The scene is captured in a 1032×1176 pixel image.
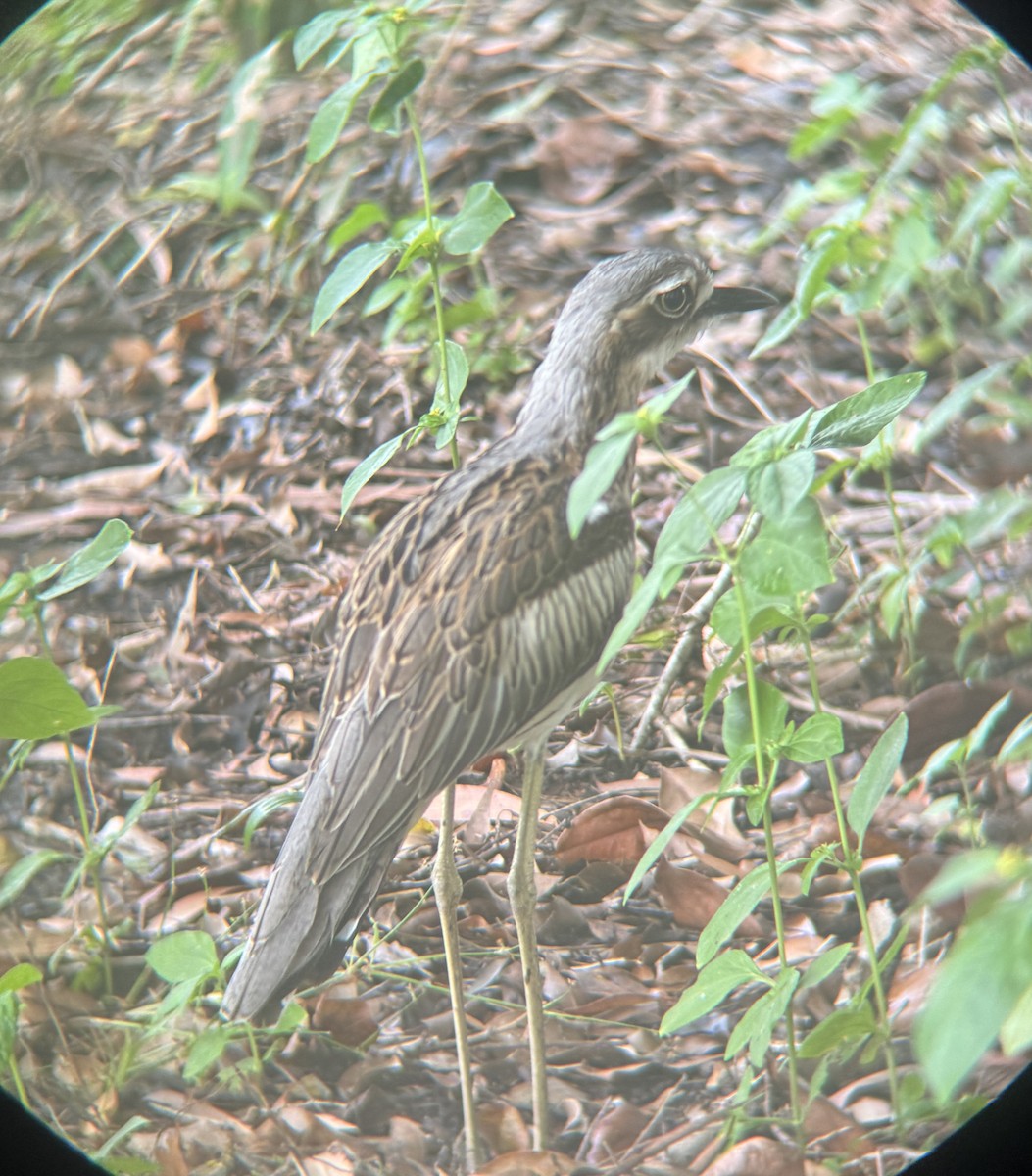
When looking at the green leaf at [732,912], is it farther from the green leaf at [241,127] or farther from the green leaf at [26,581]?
the green leaf at [241,127]

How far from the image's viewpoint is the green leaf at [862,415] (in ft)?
4.76

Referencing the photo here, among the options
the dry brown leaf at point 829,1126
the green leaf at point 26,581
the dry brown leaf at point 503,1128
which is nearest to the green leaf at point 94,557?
the green leaf at point 26,581

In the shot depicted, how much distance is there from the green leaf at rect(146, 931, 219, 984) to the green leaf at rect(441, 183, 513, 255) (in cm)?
76

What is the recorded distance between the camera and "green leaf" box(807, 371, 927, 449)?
145 cm

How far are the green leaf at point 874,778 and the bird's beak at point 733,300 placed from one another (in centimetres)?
47

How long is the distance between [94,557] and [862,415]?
0.80 metres

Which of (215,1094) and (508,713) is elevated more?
(508,713)

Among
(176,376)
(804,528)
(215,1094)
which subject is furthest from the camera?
(176,376)

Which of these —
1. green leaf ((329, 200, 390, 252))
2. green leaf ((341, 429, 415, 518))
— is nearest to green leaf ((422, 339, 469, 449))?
green leaf ((341, 429, 415, 518))

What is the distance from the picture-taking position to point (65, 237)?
1736 millimetres

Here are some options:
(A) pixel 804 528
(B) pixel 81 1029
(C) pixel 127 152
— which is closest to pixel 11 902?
(B) pixel 81 1029

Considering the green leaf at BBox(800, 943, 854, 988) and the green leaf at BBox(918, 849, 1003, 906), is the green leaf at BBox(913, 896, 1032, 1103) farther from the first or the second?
the green leaf at BBox(800, 943, 854, 988)

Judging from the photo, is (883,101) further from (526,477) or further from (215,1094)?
(215,1094)

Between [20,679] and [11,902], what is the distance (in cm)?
27
